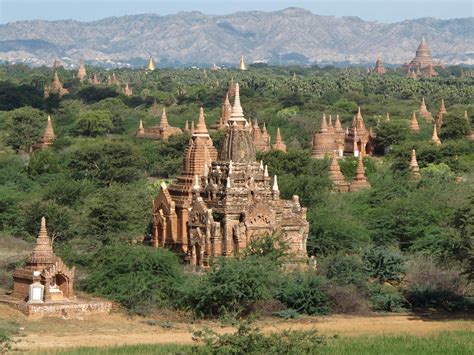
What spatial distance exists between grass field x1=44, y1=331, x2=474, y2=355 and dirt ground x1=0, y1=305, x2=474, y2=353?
86 cm

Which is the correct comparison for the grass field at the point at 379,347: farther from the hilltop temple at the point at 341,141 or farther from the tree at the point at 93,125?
the tree at the point at 93,125

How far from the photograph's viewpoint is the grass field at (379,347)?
29156mm

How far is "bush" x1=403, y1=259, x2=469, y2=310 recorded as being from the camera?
119ft

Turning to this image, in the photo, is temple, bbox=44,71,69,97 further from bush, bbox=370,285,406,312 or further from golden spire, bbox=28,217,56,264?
bush, bbox=370,285,406,312

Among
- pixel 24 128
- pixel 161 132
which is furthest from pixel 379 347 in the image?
pixel 24 128

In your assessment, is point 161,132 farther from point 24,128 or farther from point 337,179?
point 337,179

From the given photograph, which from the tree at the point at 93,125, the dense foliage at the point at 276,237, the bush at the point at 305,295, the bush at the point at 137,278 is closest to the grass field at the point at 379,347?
the dense foliage at the point at 276,237

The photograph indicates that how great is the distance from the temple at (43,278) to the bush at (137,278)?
3.87 ft

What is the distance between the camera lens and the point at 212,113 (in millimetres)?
112188

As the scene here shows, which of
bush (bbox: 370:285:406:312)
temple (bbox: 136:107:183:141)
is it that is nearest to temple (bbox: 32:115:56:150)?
temple (bbox: 136:107:183:141)

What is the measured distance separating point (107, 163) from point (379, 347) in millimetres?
39446

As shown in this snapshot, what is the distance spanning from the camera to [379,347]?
30078mm

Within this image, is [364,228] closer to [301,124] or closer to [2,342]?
[2,342]

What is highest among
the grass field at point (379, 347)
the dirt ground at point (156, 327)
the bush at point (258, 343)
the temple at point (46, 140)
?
the bush at point (258, 343)
